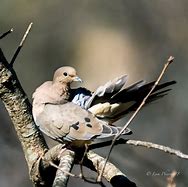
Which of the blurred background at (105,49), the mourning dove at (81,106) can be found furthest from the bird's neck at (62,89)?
the blurred background at (105,49)

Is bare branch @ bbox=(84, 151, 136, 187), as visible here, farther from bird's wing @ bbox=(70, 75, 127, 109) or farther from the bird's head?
the bird's head

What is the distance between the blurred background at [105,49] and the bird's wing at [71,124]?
206 centimetres

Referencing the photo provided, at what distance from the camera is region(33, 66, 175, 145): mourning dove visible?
2.40m

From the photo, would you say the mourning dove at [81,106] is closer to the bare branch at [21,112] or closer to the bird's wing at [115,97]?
the bird's wing at [115,97]

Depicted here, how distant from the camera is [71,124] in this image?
2516mm

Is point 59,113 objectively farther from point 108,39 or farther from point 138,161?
point 108,39

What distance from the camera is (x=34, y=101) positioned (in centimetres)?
254

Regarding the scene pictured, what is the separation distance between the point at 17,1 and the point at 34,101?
183 inches

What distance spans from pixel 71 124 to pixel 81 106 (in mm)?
92

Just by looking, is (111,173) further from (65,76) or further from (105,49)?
(105,49)

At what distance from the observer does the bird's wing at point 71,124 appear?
2.42 meters

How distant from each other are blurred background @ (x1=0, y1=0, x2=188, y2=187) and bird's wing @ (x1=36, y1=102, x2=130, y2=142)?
206 cm

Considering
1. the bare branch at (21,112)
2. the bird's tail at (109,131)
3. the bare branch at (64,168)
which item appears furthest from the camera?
the bird's tail at (109,131)

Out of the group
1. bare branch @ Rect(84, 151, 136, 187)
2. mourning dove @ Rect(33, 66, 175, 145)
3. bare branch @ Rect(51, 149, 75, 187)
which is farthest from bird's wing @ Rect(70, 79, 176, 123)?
bare branch @ Rect(51, 149, 75, 187)
